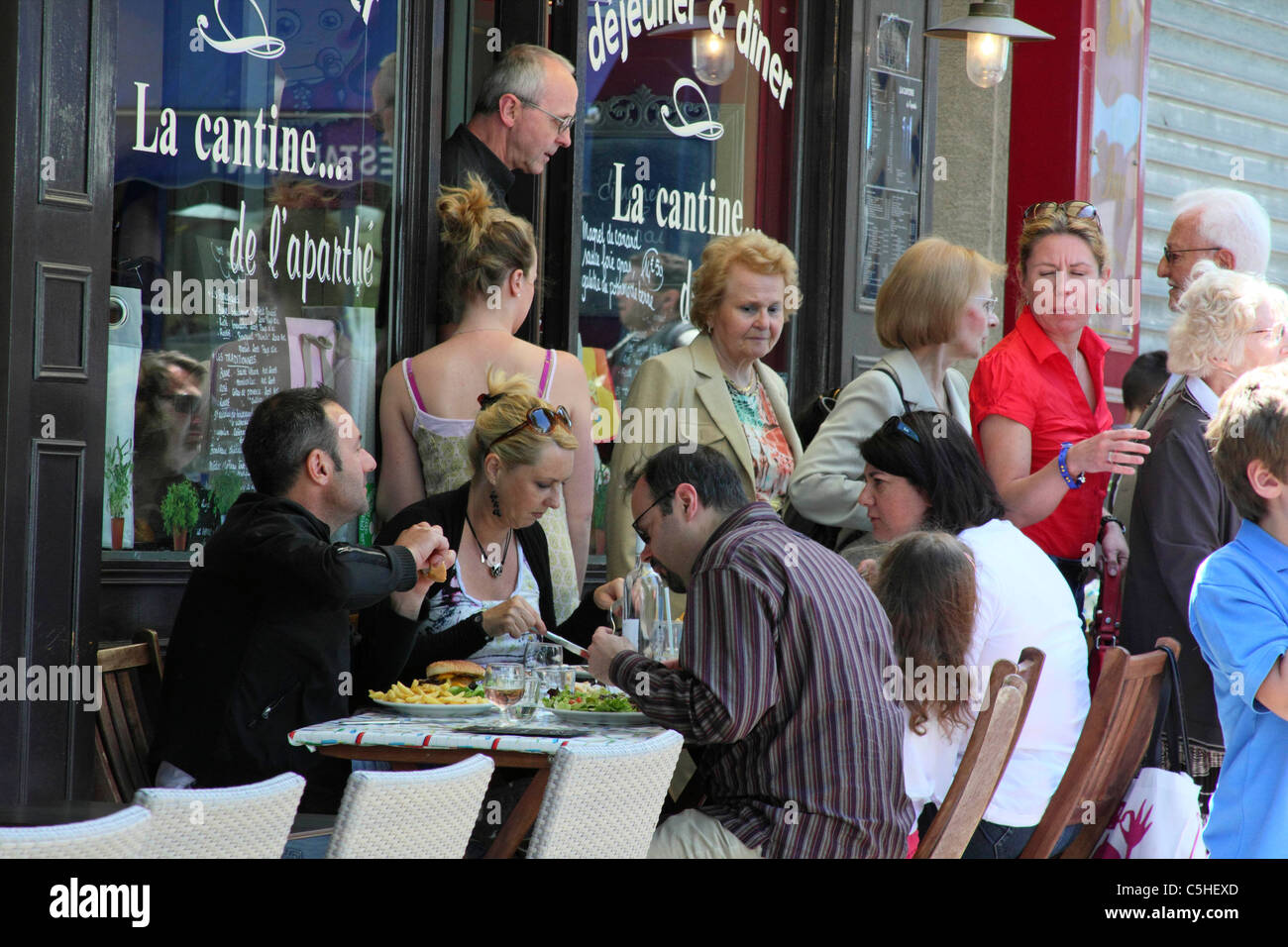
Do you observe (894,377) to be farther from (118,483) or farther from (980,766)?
(118,483)

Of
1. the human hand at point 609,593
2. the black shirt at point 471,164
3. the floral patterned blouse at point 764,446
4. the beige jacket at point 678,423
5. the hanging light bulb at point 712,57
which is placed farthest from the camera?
the hanging light bulb at point 712,57

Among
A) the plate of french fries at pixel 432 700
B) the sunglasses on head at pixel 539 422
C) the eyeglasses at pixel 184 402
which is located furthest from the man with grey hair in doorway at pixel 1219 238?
the eyeglasses at pixel 184 402

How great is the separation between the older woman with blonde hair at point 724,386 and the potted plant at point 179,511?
132cm

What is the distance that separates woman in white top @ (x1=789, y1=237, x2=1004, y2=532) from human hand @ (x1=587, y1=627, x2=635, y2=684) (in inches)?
52.5

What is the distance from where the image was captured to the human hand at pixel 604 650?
3710 mm

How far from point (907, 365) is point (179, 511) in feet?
7.54

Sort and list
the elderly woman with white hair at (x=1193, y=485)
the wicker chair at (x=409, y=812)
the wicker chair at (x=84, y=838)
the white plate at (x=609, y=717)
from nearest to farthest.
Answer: the wicker chair at (x=84, y=838), the wicker chair at (x=409, y=812), the white plate at (x=609, y=717), the elderly woman with white hair at (x=1193, y=485)

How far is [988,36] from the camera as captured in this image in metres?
6.87

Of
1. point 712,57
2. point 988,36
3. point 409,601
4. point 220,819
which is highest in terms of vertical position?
point 988,36

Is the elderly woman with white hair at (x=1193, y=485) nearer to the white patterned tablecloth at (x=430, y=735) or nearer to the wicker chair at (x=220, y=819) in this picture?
the white patterned tablecloth at (x=430, y=735)

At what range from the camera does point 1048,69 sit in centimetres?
856

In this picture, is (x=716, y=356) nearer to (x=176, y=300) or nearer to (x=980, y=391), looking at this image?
(x=980, y=391)

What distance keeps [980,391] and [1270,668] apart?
7.90ft

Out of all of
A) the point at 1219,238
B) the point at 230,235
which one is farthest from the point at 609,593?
the point at 1219,238
